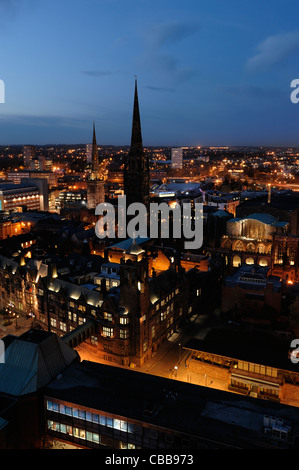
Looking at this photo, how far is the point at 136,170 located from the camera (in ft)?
302

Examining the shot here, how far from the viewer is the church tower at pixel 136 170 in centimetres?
9125

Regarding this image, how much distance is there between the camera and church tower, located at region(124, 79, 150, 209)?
91.2 m

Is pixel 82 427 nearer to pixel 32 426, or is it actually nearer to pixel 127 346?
pixel 32 426

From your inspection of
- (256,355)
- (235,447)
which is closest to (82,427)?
(235,447)

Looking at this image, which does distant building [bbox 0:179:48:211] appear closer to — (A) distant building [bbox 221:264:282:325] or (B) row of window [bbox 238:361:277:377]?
(A) distant building [bbox 221:264:282:325]

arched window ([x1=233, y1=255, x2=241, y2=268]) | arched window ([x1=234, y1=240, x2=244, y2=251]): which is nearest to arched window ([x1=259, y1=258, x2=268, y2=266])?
arched window ([x1=233, y1=255, x2=241, y2=268])

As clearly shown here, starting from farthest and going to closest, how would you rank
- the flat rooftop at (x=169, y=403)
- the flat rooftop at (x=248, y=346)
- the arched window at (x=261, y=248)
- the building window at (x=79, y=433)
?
Result: 1. the arched window at (x=261, y=248)
2. the flat rooftop at (x=248, y=346)
3. the building window at (x=79, y=433)
4. the flat rooftop at (x=169, y=403)

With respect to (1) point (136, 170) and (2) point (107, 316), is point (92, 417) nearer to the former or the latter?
(2) point (107, 316)

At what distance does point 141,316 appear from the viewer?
45281mm

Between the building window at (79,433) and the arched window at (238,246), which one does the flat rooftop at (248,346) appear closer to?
the building window at (79,433)

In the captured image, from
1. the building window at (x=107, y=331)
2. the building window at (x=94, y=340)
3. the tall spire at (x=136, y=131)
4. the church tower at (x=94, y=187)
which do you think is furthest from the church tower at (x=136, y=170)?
the building window at (x=107, y=331)

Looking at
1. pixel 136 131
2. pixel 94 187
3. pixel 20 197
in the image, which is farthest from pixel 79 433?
pixel 20 197
